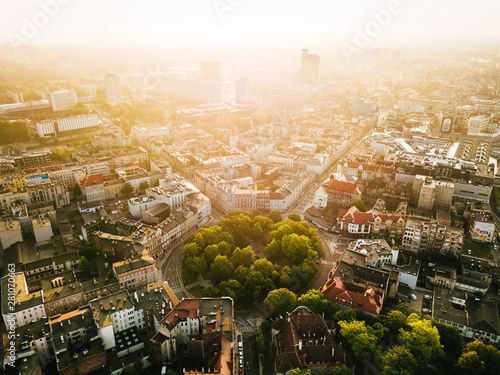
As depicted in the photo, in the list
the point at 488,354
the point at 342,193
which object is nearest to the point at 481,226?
the point at 342,193

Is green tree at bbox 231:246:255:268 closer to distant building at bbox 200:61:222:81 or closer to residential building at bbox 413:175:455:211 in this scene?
residential building at bbox 413:175:455:211

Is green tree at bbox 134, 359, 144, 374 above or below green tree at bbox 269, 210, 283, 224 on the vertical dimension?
below


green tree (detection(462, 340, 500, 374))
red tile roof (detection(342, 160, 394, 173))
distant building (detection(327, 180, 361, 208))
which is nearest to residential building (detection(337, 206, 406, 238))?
distant building (detection(327, 180, 361, 208))

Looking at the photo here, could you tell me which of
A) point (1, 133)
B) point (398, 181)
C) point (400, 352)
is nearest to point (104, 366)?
point (400, 352)

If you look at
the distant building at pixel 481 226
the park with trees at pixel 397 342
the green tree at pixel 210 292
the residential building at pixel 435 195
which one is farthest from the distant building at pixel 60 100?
the distant building at pixel 481 226

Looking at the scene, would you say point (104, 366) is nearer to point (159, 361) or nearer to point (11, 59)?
point (159, 361)
